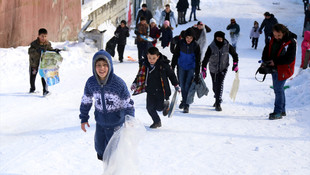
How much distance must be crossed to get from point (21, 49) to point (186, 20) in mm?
15783

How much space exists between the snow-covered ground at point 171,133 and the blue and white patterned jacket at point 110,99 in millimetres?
575

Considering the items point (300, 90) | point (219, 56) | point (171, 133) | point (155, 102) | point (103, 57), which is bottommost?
point (171, 133)

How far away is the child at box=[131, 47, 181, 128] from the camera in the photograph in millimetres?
7508

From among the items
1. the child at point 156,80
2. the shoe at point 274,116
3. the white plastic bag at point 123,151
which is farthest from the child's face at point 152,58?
the shoe at point 274,116

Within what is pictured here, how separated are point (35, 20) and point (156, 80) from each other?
7954mm

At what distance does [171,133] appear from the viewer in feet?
25.9

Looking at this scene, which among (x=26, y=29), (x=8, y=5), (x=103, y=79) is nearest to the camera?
(x=103, y=79)

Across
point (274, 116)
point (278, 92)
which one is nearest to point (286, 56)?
point (278, 92)

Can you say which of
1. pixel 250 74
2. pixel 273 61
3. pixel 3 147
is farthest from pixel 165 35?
pixel 3 147

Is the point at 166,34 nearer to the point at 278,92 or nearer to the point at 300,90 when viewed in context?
the point at 300,90

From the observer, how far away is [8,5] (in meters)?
12.9

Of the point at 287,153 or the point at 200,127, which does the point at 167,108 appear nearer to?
the point at 200,127

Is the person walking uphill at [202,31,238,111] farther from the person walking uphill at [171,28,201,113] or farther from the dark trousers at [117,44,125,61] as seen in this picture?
the dark trousers at [117,44,125,61]

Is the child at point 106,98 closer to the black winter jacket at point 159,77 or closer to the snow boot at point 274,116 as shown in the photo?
the black winter jacket at point 159,77
